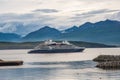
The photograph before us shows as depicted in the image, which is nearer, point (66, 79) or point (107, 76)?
point (66, 79)

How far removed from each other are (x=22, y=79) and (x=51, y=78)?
5.70m

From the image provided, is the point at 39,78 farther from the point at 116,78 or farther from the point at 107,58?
the point at 107,58

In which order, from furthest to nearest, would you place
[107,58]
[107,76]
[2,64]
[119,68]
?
[107,58] < [2,64] < [119,68] < [107,76]

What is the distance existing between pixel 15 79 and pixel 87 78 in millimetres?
13982

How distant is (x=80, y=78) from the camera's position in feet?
267

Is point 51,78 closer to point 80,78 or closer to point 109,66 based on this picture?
point 80,78

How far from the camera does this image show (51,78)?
8319 cm

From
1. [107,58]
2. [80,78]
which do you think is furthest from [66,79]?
[107,58]

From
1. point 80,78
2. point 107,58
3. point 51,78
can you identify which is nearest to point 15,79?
point 51,78

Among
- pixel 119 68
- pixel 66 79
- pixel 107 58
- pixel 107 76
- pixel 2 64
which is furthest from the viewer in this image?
pixel 107 58

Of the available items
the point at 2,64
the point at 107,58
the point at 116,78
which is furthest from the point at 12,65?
the point at 116,78

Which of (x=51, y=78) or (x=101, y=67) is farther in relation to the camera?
(x=101, y=67)

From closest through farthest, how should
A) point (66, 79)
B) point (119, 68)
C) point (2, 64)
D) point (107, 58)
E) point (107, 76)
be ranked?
point (66, 79) → point (107, 76) → point (119, 68) → point (2, 64) → point (107, 58)

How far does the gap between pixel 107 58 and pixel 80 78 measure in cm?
6041
